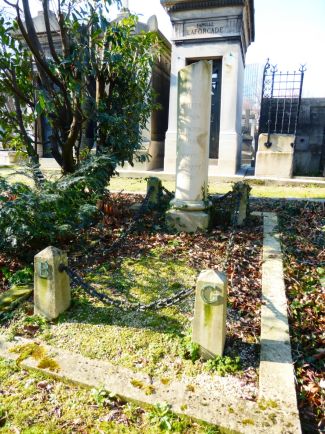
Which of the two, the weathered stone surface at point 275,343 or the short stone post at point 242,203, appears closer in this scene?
the weathered stone surface at point 275,343

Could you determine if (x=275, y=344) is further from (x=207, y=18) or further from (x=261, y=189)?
(x=207, y=18)

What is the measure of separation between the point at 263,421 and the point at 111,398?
35.7 inches

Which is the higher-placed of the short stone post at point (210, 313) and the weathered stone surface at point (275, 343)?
the short stone post at point (210, 313)

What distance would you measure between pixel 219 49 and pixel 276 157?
3453 mm

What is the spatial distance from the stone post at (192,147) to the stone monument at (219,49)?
15.5ft

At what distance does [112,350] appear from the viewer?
8.23 feet

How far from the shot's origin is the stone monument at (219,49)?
9.15 metres

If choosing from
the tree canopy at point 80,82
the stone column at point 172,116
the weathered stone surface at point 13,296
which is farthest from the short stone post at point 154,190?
the stone column at point 172,116

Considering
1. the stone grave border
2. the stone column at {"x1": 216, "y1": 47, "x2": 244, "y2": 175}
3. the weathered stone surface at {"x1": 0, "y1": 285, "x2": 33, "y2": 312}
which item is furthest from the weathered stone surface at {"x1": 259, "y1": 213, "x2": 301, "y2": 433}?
the stone column at {"x1": 216, "y1": 47, "x2": 244, "y2": 175}

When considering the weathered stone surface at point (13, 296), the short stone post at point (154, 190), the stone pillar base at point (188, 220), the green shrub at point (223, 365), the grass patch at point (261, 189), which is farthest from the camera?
the grass patch at point (261, 189)

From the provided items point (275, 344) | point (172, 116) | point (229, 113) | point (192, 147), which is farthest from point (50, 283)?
point (229, 113)

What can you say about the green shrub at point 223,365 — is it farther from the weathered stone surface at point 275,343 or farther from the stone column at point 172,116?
the stone column at point 172,116

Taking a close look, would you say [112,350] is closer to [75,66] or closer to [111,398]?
[111,398]

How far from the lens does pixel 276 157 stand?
30.8ft
